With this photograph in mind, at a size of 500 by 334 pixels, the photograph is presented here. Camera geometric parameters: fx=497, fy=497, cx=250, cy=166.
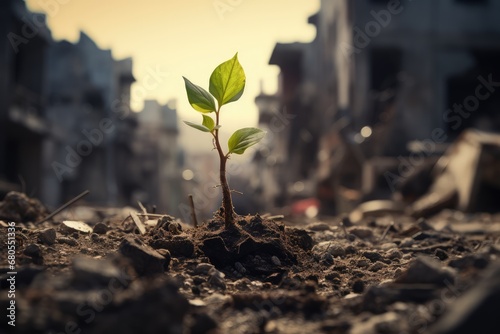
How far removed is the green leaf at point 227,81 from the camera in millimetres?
2734

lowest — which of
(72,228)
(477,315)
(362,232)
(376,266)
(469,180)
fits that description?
(477,315)

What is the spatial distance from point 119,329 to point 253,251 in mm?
1415

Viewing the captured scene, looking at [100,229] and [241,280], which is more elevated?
[100,229]

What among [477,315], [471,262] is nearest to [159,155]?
[471,262]

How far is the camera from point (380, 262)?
117 inches

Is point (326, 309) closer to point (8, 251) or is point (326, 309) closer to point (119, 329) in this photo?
point (119, 329)

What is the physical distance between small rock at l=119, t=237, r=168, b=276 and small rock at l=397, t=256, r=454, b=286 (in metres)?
1.13

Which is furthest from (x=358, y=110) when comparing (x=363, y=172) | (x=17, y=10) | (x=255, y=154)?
(x=255, y=154)

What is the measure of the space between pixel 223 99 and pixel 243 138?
0.25m

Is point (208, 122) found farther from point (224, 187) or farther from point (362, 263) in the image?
point (362, 263)

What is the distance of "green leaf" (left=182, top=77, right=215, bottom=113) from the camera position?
8.95 ft

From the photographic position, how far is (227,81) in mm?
2768

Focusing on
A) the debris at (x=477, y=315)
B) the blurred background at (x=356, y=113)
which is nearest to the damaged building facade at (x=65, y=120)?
the blurred background at (x=356, y=113)

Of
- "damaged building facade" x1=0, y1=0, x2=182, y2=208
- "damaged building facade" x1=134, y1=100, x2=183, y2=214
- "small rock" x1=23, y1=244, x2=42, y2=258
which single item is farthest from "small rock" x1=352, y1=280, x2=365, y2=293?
"damaged building facade" x1=134, y1=100, x2=183, y2=214
